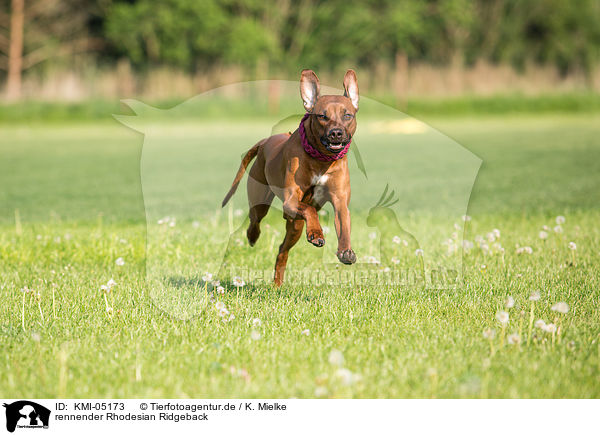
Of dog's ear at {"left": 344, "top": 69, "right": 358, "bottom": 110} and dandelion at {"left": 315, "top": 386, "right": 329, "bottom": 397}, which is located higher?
dog's ear at {"left": 344, "top": 69, "right": 358, "bottom": 110}

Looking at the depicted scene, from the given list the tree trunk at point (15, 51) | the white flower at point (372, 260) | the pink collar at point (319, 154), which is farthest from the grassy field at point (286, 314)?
the tree trunk at point (15, 51)

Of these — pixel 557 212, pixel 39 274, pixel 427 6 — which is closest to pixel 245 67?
pixel 427 6

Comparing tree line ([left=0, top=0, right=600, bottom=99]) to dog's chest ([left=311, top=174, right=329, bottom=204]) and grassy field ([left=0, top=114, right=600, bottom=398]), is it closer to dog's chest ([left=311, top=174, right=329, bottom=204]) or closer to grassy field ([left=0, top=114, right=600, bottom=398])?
grassy field ([left=0, top=114, right=600, bottom=398])

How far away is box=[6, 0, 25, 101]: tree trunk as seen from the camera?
38.9 metres

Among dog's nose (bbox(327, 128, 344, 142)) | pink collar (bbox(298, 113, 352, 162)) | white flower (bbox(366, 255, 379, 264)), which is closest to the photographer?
dog's nose (bbox(327, 128, 344, 142))

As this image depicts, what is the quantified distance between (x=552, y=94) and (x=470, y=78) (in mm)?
5524

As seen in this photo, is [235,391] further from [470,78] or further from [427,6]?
[427,6]

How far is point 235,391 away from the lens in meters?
3.52

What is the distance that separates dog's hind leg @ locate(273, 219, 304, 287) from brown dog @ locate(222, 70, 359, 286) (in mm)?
341

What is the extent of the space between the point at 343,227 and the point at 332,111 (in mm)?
727

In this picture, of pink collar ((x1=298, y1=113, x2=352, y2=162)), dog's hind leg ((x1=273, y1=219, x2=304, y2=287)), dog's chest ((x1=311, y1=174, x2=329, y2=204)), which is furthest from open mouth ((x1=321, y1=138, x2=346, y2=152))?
dog's hind leg ((x1=273, y1=219, x2=304, y2=287))

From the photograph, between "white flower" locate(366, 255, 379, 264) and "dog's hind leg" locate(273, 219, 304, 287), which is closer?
"dog's hind leg" locate(273, 219, 304, 287)
